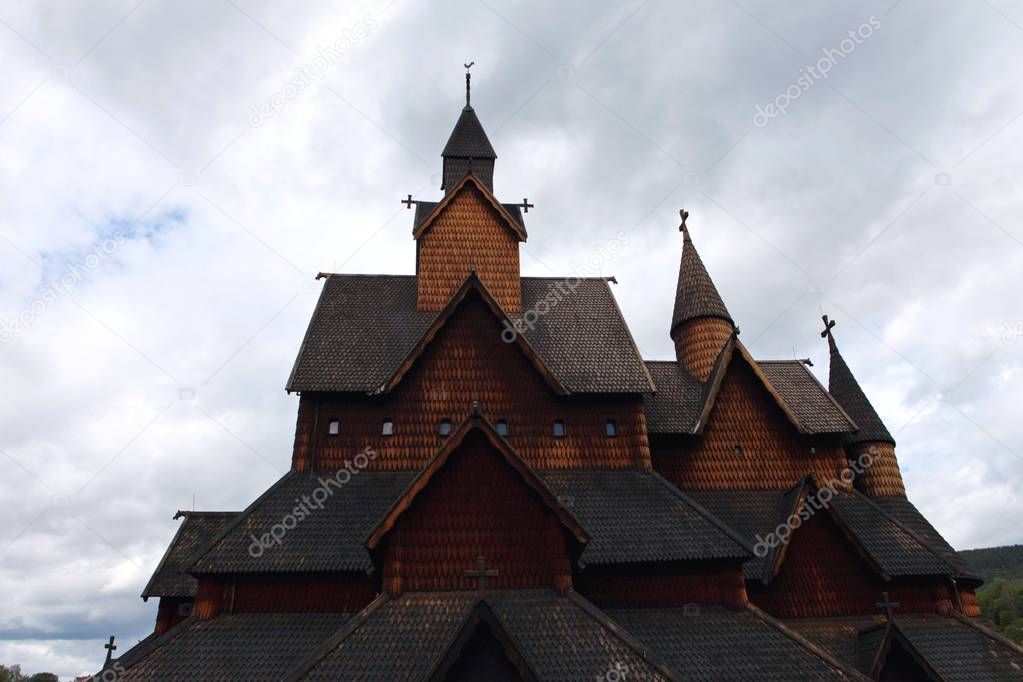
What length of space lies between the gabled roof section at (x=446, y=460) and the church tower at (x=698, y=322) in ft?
32.0

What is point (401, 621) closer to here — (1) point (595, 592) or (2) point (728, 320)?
(1) point (595, 592)

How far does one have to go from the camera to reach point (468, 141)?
69.2 ft

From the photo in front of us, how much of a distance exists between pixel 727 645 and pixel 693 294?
11766mm

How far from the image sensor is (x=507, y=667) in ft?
30.3

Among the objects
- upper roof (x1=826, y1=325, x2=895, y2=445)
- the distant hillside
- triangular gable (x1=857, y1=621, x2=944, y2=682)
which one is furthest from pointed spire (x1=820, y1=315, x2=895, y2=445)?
the distant hillside

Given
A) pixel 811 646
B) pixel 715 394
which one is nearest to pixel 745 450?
pixel 715 394

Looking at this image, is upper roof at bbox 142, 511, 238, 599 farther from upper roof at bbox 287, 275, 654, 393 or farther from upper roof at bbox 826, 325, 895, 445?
upper roof at bbox 826, 325, 895, 445

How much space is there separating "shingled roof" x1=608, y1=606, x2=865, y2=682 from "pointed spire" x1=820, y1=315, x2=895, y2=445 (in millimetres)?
8868

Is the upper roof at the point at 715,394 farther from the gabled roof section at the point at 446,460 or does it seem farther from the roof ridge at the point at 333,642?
the roof ridge at the point at 333,642

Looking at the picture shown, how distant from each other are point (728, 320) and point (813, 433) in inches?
174

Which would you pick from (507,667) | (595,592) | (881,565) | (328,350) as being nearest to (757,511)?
(881,565)

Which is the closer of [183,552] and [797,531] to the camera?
[797,531]

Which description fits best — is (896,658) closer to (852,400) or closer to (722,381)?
(722,381)

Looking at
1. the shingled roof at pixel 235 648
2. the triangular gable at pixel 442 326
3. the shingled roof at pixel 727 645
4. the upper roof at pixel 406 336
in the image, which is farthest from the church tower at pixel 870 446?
the shingled roof at pixel 235 648
